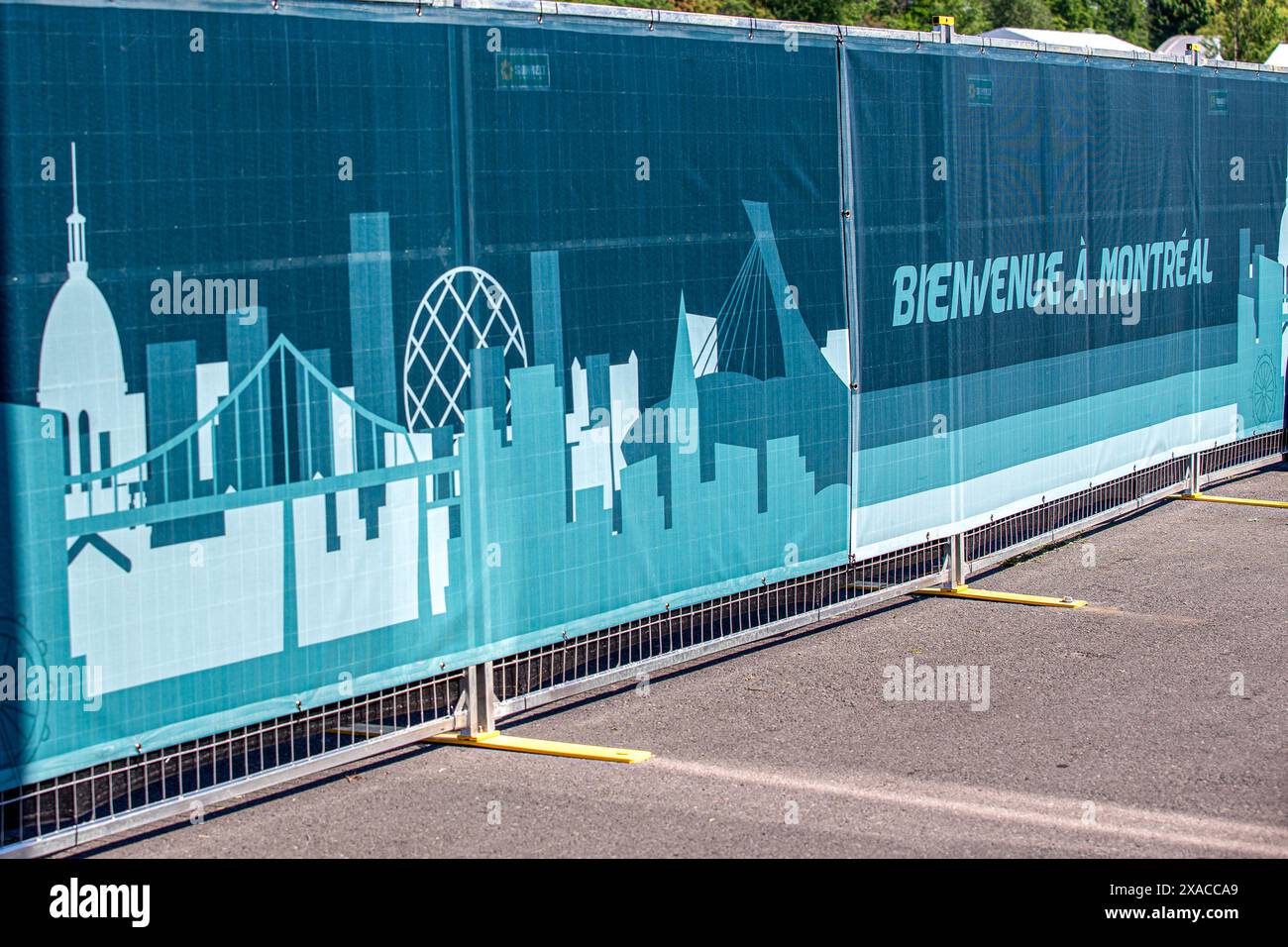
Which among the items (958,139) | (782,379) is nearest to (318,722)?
(782,379)

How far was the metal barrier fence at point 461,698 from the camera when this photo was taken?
5.70 m

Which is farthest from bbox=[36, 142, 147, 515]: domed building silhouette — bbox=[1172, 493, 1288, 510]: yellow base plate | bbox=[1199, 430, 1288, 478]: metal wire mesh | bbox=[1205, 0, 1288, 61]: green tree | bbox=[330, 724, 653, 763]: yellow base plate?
bbox=[1205, 0, 1288, 61]: green tree

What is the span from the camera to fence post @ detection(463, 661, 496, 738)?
272 inches

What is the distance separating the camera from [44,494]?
528 centimetres

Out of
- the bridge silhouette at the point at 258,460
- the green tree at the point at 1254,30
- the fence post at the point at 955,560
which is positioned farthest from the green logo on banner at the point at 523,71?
the green tree at the point at 1254,30

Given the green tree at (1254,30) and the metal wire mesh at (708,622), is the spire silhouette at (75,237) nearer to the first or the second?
the metal wire mesh at (708,622)

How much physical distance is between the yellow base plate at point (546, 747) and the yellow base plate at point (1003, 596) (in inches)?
133

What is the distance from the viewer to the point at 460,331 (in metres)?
6.59

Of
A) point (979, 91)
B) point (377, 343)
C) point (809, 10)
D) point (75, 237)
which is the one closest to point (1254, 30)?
point (809, 10)

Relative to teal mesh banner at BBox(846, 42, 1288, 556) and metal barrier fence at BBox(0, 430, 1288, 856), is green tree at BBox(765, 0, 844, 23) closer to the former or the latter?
teal mesh banner at BBox(846, 42, 1288, 556)

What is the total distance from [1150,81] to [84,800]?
8855 millimetres

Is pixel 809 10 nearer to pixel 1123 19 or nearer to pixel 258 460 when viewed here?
pixel 1123 19

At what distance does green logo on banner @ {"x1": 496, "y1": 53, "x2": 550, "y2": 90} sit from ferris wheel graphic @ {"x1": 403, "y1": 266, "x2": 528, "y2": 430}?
2.69ft

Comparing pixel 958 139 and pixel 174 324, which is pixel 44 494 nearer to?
pixel 174 324
